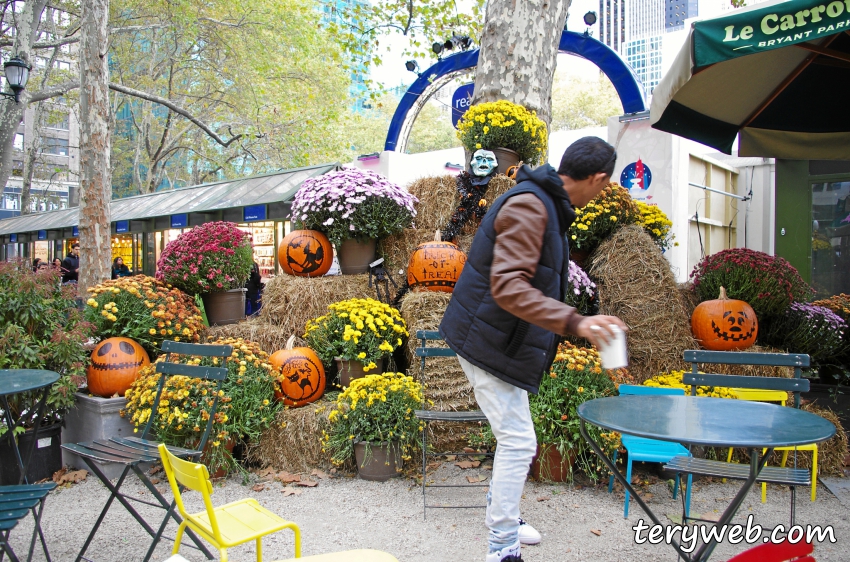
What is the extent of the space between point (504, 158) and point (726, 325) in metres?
2.62

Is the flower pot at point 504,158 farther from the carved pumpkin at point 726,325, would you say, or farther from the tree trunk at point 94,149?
the tree trunk at point 94,149

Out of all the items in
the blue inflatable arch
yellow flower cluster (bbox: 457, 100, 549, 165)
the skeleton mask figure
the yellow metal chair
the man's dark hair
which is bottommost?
the yellow metal chair

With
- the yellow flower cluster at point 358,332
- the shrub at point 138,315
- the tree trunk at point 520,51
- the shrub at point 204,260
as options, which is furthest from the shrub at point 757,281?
the shrub at point 138,315

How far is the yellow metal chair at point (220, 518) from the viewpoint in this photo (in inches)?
81.5

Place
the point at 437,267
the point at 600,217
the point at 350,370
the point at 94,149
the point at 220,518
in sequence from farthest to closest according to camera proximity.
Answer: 1. the point at 94,149
2. the point at 600,217
3. the point at 437,267
4. the point at 350,370
5. the point at 220,518

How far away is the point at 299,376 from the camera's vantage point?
4910 millimetres

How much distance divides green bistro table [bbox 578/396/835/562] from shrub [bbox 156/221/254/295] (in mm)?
4153

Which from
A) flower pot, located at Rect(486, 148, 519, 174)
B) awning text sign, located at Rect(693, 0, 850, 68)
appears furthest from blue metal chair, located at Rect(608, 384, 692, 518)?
flower pot, located at Rect(486, 148, 519, 174)

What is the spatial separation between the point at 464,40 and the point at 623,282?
781cm

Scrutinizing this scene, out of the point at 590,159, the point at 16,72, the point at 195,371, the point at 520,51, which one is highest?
the point at 16,72

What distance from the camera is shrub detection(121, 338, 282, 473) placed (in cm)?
427

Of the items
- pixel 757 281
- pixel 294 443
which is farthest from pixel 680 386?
pixel 294 443

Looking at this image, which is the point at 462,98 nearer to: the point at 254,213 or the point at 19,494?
the point at 254,213

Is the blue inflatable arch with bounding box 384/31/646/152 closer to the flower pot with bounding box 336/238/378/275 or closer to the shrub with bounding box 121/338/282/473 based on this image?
the flower pot with bounding box 336/238/378/275
